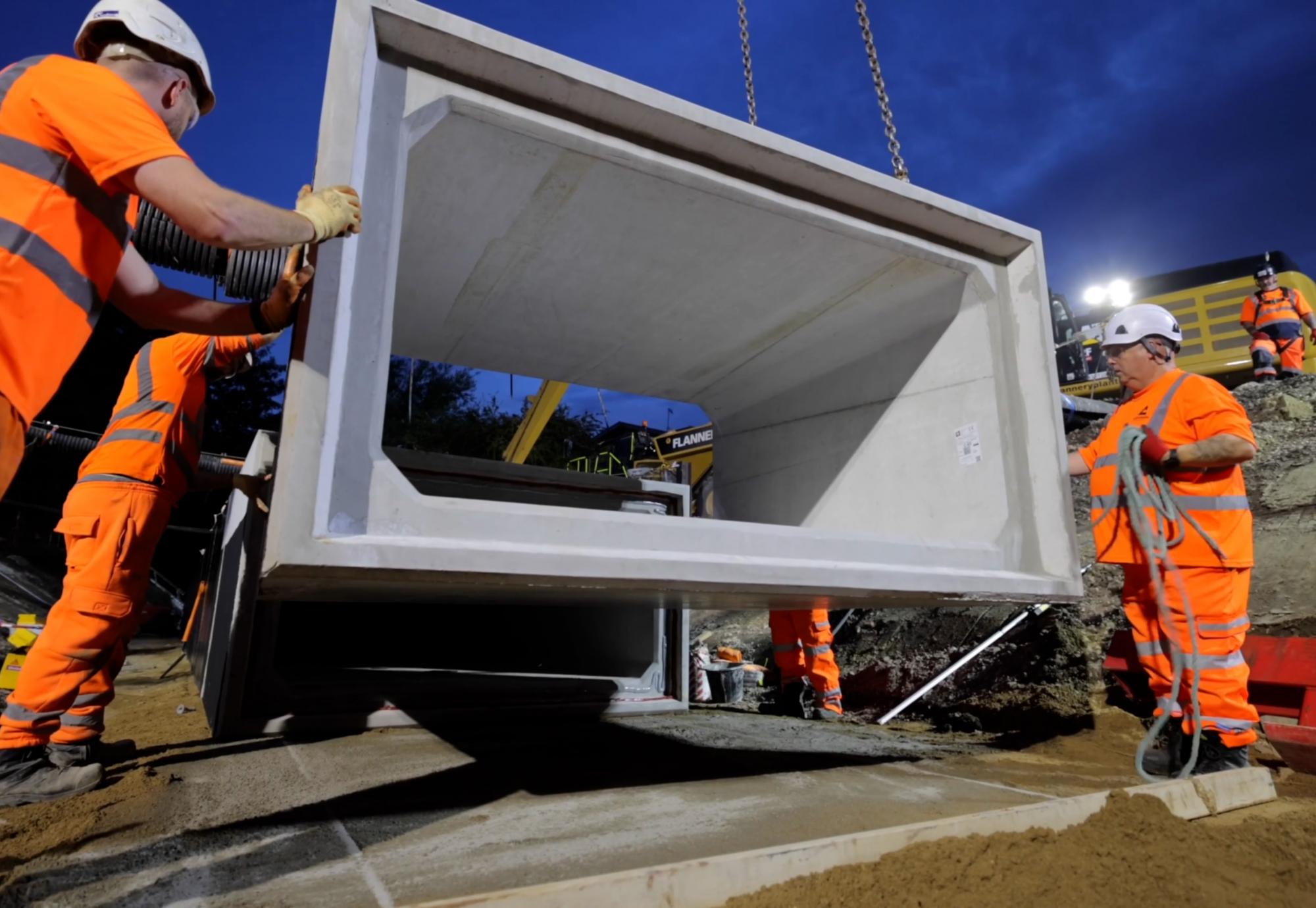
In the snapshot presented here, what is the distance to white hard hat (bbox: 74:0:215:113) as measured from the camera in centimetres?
150

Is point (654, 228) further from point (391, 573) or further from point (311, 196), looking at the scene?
point (391, 573)

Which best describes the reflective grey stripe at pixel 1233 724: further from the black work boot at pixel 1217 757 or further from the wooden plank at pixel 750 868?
the wooden plank at pixel 750 868

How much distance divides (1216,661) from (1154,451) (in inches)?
30.6

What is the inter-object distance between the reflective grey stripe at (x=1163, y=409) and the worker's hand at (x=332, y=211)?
2.97m

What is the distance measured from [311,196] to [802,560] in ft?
4.94

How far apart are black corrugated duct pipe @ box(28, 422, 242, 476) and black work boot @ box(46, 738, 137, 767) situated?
5.65m

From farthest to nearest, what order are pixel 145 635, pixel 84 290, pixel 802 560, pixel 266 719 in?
pixel 145 635, pixel 266 719, pixel 802 560, pixel 84 290

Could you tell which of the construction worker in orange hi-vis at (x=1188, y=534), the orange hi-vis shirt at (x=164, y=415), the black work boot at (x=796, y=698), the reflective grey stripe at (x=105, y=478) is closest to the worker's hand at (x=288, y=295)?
the orange hi-vis shirt at (x=164, y=415)

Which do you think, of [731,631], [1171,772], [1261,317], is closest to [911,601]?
[1171,772]

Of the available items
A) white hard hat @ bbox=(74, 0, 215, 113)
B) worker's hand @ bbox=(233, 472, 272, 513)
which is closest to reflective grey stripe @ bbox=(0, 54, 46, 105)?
white hard hat @ bbox=(74, 0, 215, 113)

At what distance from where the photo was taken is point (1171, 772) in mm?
2494

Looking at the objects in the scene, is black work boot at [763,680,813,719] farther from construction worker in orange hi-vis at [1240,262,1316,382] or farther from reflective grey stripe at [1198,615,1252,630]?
construction worker in orange hi-vis at [1240,262,1316,382]

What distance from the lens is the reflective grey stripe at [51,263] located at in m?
1.16

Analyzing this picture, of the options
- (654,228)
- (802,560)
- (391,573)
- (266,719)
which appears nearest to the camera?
(391,573)
